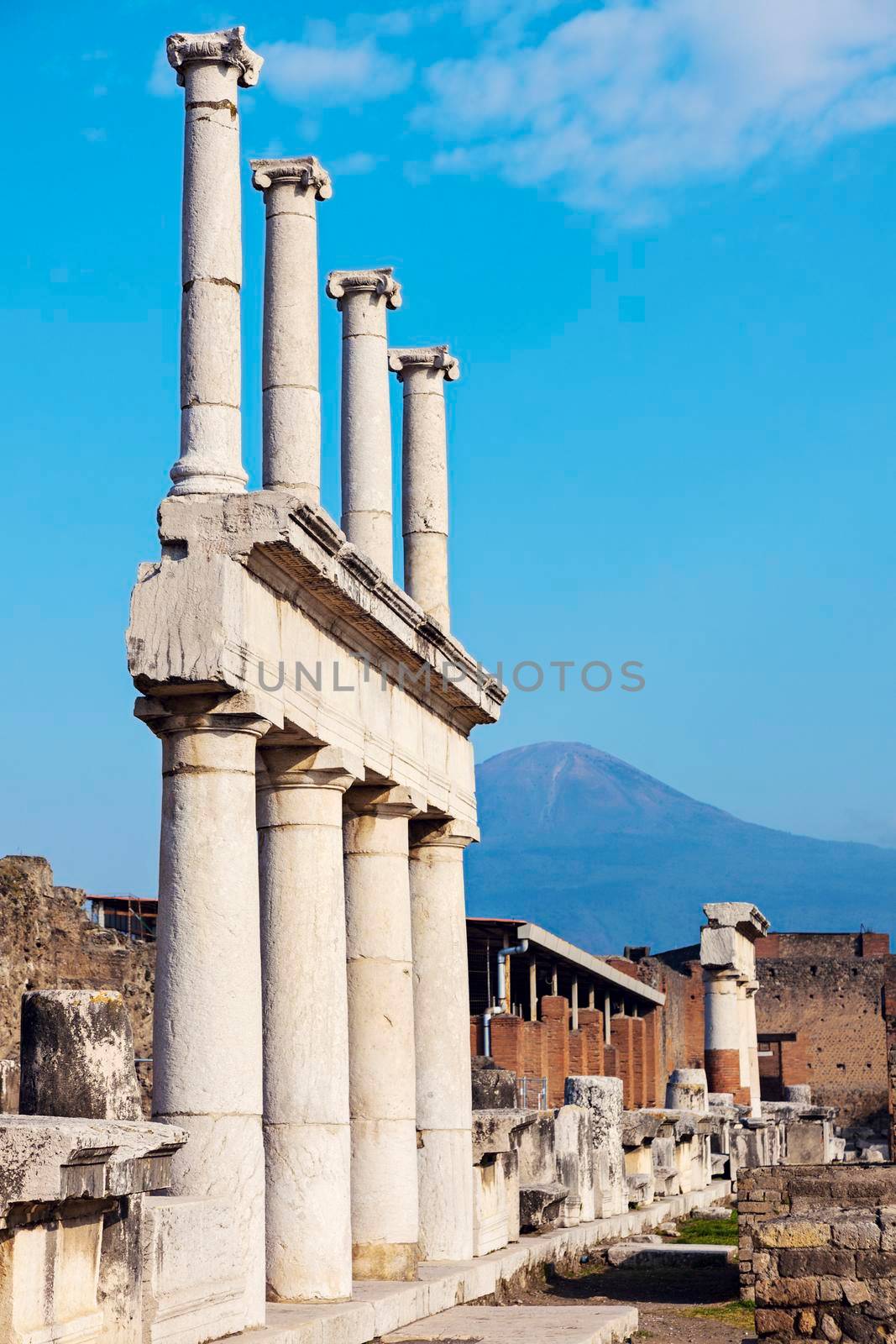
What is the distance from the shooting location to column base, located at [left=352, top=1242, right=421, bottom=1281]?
1250 cm

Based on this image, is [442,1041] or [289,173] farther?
[442,1041]

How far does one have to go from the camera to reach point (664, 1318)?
44.1 ft

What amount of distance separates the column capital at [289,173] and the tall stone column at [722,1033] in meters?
25.6

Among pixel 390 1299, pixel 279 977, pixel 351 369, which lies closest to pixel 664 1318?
pixel 390 1299

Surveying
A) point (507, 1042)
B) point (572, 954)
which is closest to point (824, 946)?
point (572, 954)

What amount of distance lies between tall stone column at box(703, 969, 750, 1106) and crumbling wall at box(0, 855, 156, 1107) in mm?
12966

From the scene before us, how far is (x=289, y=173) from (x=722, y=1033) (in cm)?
2626

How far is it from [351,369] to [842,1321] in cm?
770

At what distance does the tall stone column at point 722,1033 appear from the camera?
35469 mm

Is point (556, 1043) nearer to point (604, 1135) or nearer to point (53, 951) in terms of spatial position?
point (53, 951)

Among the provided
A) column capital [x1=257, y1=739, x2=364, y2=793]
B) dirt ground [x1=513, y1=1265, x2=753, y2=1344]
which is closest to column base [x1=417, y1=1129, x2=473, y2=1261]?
dirt ground [x1=513, y1=1265, x2=753, y2=1344]

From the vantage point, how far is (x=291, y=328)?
1198cm

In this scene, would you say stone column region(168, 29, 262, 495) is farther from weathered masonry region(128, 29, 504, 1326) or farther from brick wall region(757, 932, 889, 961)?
brick wall region(757, 932, 889, 961)

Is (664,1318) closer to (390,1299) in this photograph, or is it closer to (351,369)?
(390,1299)
